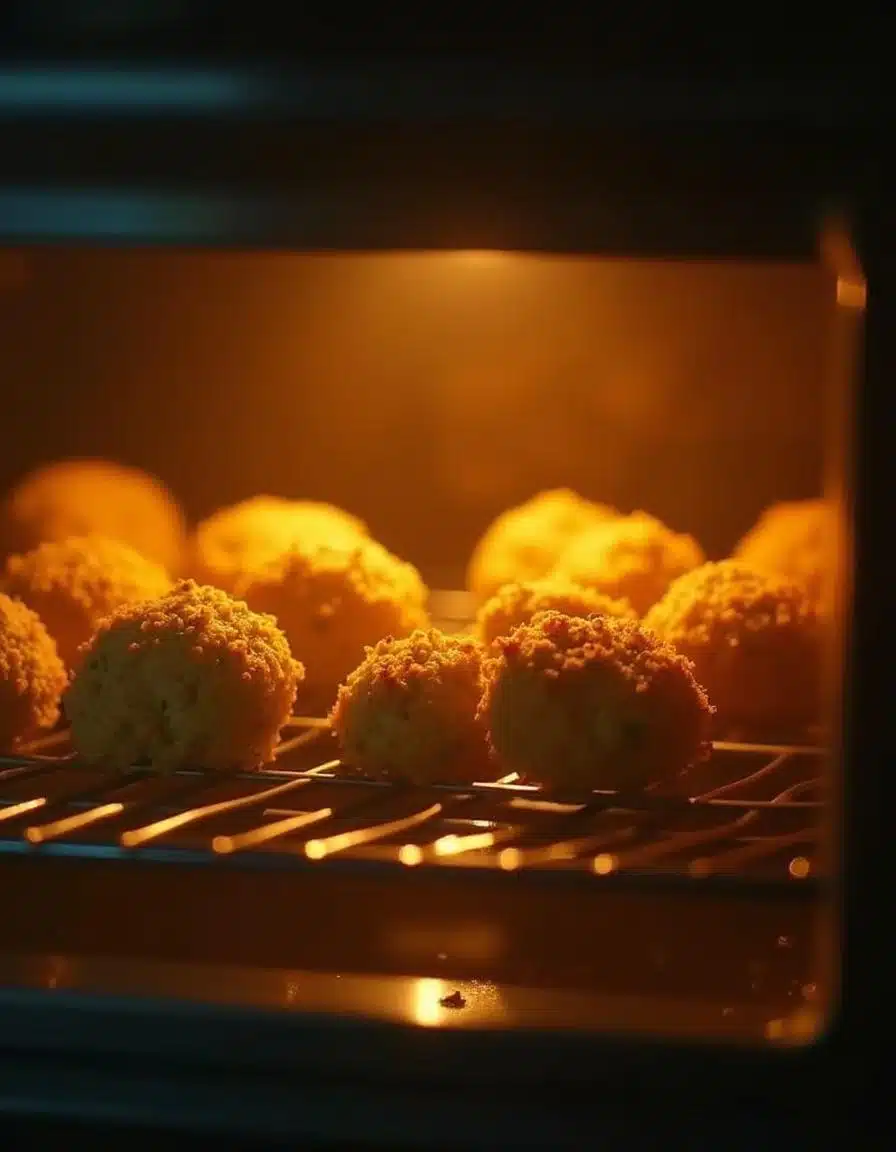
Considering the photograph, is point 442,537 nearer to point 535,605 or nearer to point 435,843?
point 535,605

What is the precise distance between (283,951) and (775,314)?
91cm

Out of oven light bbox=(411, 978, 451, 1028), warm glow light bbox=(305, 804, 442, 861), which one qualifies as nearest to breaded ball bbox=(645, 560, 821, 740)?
warm glow light bbox=(305, 804, 442, 861)

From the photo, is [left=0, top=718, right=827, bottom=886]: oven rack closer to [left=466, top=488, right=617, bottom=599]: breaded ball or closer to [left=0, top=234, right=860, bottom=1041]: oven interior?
[left=0, top=234, right=860, bottom=1041]: oven interior

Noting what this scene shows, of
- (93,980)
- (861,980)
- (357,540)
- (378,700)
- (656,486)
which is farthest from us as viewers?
(656,486)

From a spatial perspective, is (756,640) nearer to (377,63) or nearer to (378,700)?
(378,700)

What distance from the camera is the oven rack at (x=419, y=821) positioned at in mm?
936

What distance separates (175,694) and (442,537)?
683mm

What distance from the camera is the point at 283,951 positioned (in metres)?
1.00

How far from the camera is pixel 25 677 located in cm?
122

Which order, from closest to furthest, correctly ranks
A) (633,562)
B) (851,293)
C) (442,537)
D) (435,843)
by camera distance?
(851,293) < (435,843) < (633,562) < (442,537)

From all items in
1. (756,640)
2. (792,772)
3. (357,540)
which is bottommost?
(792,772)

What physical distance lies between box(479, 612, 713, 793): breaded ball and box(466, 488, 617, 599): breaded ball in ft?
1.45

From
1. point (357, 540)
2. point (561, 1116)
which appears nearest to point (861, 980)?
point (561, 1116)

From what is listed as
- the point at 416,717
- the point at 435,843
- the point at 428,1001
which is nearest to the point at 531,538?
the point at 416,717
